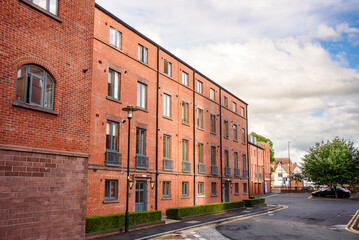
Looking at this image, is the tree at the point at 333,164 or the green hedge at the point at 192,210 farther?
the tree at the point at 333,164

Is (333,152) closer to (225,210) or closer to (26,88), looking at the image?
(225,210)

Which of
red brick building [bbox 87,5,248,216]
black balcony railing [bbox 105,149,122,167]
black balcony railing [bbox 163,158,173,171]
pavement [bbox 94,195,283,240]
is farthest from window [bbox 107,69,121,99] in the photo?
pavement [bbox 94,195,283,240]

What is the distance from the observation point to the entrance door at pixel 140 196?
21.9 metres

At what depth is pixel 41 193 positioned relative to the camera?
11.7 meters

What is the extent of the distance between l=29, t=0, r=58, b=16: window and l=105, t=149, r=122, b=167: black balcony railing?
8881 mm

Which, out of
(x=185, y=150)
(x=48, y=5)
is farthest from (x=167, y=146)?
(x=48, y=5)

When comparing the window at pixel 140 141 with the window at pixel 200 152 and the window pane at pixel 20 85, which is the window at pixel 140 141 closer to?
the window at pixel 200 152

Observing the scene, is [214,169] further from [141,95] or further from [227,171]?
[141,95]

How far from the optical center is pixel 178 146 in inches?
1073

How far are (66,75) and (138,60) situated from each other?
1000 cm

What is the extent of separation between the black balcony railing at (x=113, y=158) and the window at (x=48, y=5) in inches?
350

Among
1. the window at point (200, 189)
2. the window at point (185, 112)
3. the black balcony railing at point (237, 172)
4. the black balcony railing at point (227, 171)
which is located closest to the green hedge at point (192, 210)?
the window at point (200, 189)

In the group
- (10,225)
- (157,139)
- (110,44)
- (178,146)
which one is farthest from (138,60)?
(10,225)

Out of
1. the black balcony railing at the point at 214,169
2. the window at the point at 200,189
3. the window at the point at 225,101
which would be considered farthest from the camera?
the window at the point at 225,101
